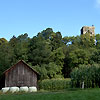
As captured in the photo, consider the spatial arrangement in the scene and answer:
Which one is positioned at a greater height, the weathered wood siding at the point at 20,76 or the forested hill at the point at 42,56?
the forested hill at the point at 42,56

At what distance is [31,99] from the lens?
535 inches

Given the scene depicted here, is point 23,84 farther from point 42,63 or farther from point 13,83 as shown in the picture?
point 42,63

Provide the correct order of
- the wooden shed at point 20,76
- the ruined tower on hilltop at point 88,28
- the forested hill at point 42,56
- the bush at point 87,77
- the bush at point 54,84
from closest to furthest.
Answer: the bush at point 87,77, the wooden shed at point 20,76, the bush at point 54,84, the forested hill at point 42,56, the ruined tower on hilltop at point 88,28

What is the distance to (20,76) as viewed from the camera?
37062 mm

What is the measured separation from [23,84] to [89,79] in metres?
14.5

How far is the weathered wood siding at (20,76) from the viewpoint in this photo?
3684 centimetres

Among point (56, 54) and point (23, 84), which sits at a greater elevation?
point (56, 54)

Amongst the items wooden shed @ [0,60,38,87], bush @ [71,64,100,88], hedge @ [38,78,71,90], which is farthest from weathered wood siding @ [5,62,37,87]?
bush @ [71,64,100,88]

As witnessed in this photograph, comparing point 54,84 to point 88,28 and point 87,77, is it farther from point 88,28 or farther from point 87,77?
point 88,28

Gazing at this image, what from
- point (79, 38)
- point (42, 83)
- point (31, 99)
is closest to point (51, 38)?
point (79, 38)

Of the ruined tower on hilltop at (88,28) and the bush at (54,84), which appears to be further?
the ruined tower on hilltop at (88,28)

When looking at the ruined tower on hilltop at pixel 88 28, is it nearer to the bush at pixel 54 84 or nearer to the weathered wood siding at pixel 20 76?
the bush at pixel 54 84

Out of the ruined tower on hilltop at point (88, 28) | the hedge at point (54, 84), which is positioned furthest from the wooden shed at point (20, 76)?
the ruined tower on hilltop at point (88, 28)

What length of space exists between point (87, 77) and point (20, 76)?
47.2 ft
